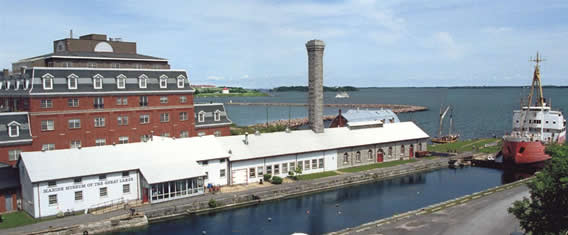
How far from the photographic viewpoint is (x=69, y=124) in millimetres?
52312

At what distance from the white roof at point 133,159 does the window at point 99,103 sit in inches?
407

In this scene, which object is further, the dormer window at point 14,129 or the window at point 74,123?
the window at point 74,123

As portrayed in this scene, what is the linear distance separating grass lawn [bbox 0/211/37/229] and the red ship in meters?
60.4

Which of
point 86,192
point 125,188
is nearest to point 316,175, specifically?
point 125,188

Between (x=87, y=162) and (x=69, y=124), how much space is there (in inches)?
481

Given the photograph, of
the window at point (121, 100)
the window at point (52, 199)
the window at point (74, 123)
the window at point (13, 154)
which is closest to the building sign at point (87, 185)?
the window at point (52, 199)

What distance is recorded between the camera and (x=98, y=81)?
54375 mm

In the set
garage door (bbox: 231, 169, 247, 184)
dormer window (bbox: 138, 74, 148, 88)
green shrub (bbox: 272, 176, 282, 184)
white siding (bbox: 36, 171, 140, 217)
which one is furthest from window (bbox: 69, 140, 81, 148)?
green shrub (bbox: 272, 176, 282, 184)

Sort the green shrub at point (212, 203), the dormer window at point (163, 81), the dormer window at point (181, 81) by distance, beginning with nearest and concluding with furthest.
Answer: the green shrub at point (212, 203) < the dormer window at point (163, 81) < the dormer window at point (181, 81)

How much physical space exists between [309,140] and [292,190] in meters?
11.6

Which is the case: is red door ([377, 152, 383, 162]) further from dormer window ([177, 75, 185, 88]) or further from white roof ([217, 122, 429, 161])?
dormer window ([177, 75, 185, 88])

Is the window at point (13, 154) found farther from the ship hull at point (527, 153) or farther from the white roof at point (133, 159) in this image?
the ship hull at point (527, 153)

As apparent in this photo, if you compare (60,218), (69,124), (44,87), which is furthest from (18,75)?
(60,218)

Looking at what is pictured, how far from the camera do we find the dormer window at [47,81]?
50438 mm
